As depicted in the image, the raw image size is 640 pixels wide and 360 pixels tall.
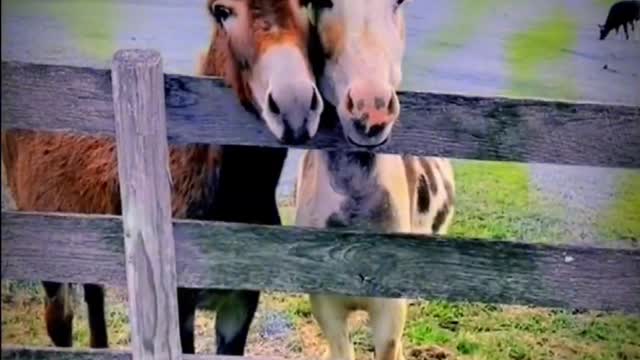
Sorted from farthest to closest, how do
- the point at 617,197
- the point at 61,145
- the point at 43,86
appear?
the point at 61,145 < the point at 617,197 < the point at 43,86

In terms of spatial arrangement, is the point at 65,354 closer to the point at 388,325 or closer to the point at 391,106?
the point at 388,325

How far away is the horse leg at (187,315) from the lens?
11.3 feet

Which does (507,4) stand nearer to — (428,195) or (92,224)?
(428,195)

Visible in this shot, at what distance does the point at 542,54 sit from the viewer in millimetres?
3131

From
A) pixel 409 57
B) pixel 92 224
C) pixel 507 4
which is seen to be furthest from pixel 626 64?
pixel 92 224

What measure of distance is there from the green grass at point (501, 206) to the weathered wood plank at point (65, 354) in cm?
80

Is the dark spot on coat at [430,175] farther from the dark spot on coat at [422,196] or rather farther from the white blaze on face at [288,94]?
the white blaze on face at [288,94]

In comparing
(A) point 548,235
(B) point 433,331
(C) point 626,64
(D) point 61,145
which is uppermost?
(C) point 626,64

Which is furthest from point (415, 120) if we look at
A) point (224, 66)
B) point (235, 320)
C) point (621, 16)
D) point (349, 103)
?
point (235, 320)

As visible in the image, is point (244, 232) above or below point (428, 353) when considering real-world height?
above

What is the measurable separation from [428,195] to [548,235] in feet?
1.28

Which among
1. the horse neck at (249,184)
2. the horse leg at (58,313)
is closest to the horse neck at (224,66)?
the horse neck at (249,184)

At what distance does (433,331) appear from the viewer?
11.3 feet

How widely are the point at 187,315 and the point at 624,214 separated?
55.3 inches
